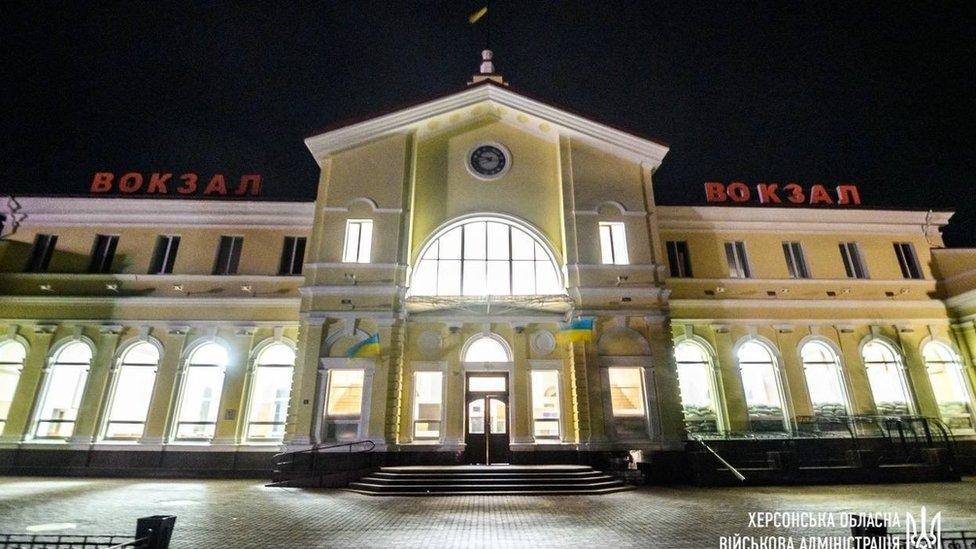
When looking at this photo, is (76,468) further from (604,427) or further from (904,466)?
(904,466)

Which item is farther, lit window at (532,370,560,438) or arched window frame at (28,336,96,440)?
arched window frame at (28,336,96,440)

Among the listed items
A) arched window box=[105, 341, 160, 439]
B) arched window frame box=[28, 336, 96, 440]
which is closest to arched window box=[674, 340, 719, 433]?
arched window box=[105, 341, 160, 439]

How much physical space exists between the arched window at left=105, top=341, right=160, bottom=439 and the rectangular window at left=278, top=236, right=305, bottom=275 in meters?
5.78

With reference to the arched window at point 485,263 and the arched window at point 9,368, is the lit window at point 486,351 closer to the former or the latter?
the arched window at point 485,263

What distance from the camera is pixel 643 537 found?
7.97 meters

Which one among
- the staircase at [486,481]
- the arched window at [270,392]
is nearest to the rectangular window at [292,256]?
the arched window at [270,392]

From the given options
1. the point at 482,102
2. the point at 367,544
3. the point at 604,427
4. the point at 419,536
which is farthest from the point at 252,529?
the point at 482,102

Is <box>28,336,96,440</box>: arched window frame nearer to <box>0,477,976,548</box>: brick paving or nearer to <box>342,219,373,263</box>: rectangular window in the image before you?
<box>0,477,976,548</box>: brick paving

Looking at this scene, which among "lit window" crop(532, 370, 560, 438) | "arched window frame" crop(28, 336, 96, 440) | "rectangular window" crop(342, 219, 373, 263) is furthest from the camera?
"rectangular window" crop(342, 219, 373, 263)

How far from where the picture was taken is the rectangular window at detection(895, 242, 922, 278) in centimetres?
2069

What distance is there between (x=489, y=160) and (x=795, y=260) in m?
14.5

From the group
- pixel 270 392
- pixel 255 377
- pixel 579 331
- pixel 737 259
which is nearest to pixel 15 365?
pixel 255 377

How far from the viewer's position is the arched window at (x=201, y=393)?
17.7 meters

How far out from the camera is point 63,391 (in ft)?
59.2
